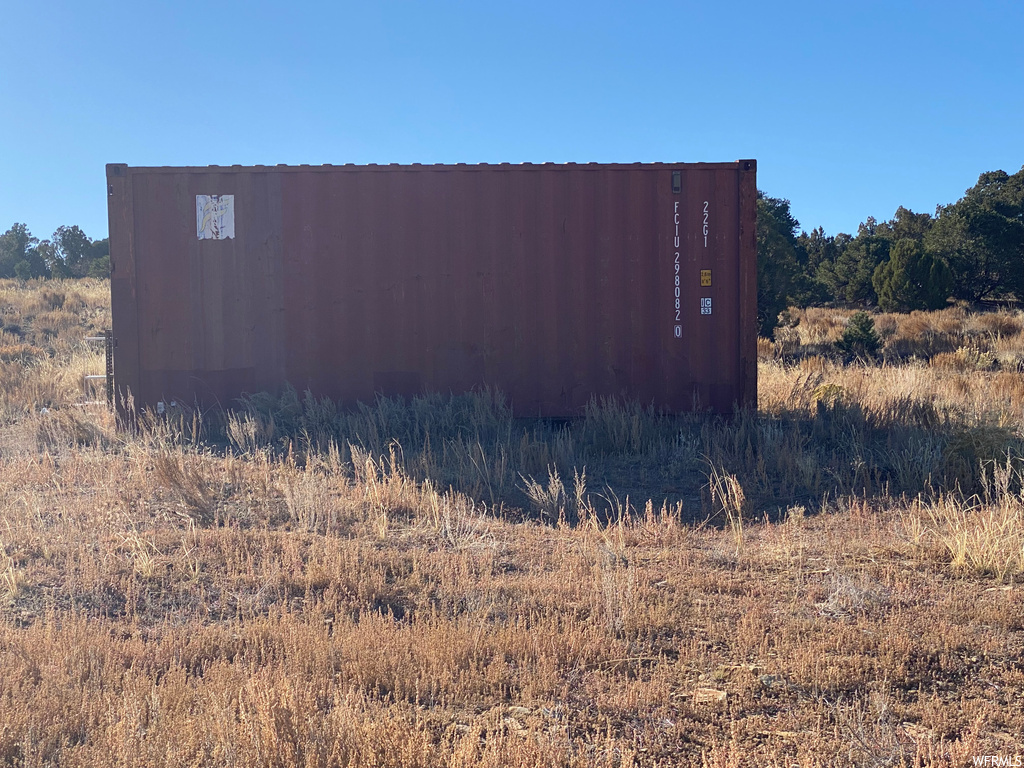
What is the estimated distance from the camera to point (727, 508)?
19.8ft

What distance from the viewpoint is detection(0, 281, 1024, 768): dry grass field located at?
9.59 feet

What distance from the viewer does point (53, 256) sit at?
131 ft

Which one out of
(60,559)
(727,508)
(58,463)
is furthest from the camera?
(58,463)

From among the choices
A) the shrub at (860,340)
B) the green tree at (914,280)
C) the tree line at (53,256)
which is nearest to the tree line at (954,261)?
the green tree at (914,280)

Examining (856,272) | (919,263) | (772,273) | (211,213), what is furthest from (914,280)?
(211,213)

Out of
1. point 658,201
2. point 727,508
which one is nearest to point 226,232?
point 658,201

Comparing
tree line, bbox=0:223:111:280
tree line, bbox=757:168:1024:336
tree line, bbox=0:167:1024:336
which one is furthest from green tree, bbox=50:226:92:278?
tree line, bbox=757:168:1024:336

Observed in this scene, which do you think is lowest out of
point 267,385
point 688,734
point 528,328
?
point 688,734

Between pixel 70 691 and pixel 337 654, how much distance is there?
1.01 metres

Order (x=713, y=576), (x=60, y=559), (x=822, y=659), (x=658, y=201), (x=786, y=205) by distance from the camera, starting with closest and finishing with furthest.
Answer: (x=822, y=659) < (x=713, y=576) < (x=60, y=559) < (x=658, y=201) < (x=786, y=205)

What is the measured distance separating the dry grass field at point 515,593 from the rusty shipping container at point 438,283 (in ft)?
2.40

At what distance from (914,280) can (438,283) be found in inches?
835

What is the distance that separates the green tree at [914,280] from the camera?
82.6 ft

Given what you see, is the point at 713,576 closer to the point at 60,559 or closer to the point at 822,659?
the point at 822,659
